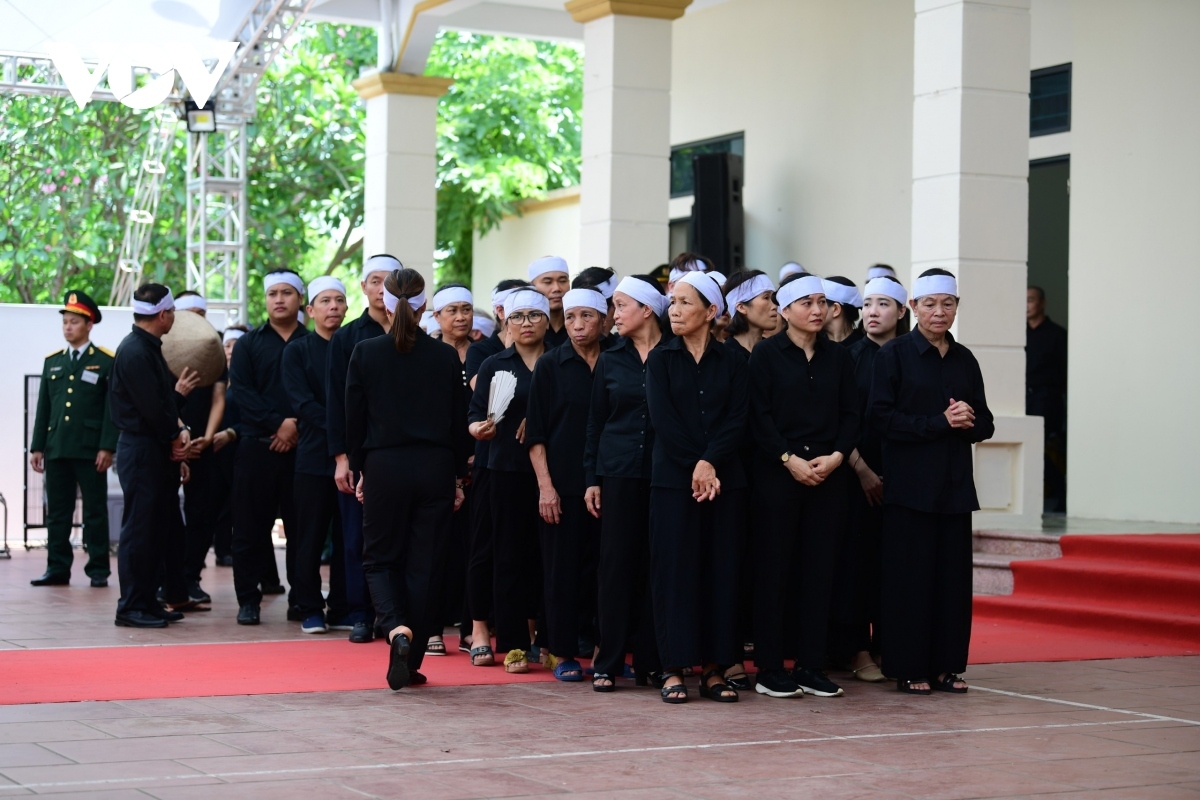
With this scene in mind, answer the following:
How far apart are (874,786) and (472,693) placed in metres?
2.26

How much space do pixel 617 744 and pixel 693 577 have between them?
3.78 feet

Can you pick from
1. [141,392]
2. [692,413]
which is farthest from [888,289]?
[141,392]

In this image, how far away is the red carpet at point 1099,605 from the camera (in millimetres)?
8305

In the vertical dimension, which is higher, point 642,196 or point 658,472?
point 642,196

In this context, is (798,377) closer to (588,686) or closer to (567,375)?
(567,375)

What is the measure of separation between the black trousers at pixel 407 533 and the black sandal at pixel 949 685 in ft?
7.15

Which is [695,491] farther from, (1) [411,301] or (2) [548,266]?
(2) [548,266]

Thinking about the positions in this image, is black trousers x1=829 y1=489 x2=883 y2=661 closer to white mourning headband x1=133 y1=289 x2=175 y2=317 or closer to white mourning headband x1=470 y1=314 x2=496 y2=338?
white mourning headband x1=470 y1=314 x2=496 y2=338

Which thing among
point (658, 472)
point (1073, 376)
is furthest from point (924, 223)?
point (658, 472)

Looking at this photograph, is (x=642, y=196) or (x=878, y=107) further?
(x=878, y=107)

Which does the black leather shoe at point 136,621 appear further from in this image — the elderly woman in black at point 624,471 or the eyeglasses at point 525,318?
the elderly woman in black at point 624,471

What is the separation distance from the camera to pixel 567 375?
284 inches

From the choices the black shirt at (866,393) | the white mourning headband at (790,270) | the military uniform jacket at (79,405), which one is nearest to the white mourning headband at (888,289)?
the black shirt at (866,393)

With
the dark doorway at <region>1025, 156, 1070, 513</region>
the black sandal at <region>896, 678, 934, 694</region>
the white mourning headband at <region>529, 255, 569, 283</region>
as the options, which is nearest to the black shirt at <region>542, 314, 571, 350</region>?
the white mourning headband at <region>529, 255, 569, 283</region>
